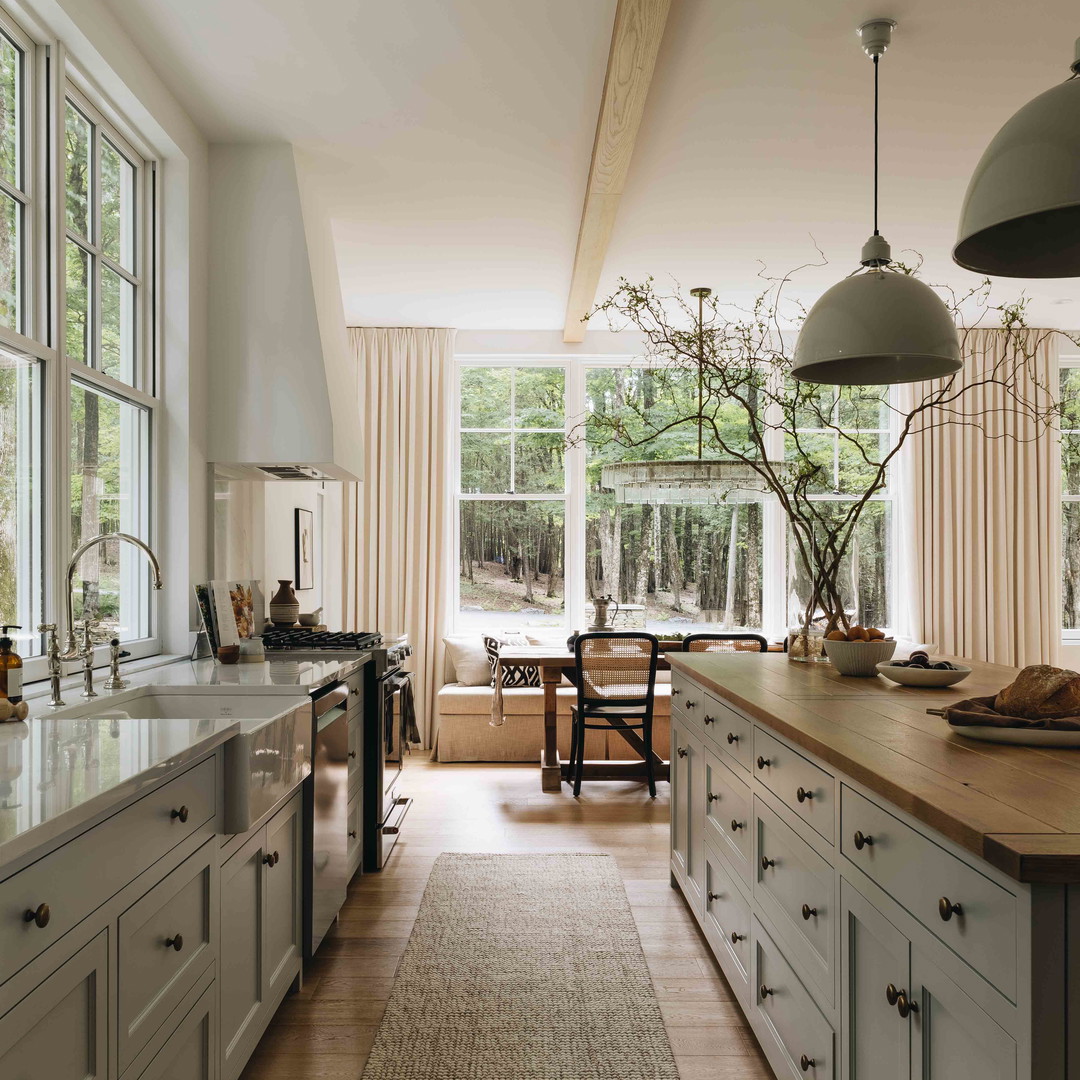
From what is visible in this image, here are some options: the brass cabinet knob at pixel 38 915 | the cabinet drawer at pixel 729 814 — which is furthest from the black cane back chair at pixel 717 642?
the brass cabinet knob at pixel 38 915

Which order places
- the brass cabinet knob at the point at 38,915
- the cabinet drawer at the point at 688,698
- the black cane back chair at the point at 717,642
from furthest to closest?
1. the black cane back chair at the point at 717,642
2. the cabinet drawer at the point at 688,698
3. the brass cabinet knob at the point at 38,915

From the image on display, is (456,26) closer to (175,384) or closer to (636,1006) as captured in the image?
(175,384)

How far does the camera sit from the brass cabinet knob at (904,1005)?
1.28 m

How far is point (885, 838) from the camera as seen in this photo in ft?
4.60

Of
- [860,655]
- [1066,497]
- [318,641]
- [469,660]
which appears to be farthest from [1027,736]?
[1066,497]

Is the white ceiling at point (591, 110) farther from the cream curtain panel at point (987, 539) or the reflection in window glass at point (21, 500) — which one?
the cream curtain panel at point (987, 539)

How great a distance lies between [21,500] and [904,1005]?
7.83 feet

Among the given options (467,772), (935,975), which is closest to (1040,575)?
(467,772)

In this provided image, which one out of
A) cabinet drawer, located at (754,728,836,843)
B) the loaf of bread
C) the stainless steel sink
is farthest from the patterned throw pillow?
the loaf of bread

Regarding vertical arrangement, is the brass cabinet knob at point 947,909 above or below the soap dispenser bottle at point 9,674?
below

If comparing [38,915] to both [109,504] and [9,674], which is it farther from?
[109,504]

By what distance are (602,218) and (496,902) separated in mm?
2941

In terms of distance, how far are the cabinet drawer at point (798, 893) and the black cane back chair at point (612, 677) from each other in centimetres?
265

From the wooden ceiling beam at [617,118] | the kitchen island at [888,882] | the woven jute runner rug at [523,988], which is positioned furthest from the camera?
the wooden ceiling beam at [617,118]
